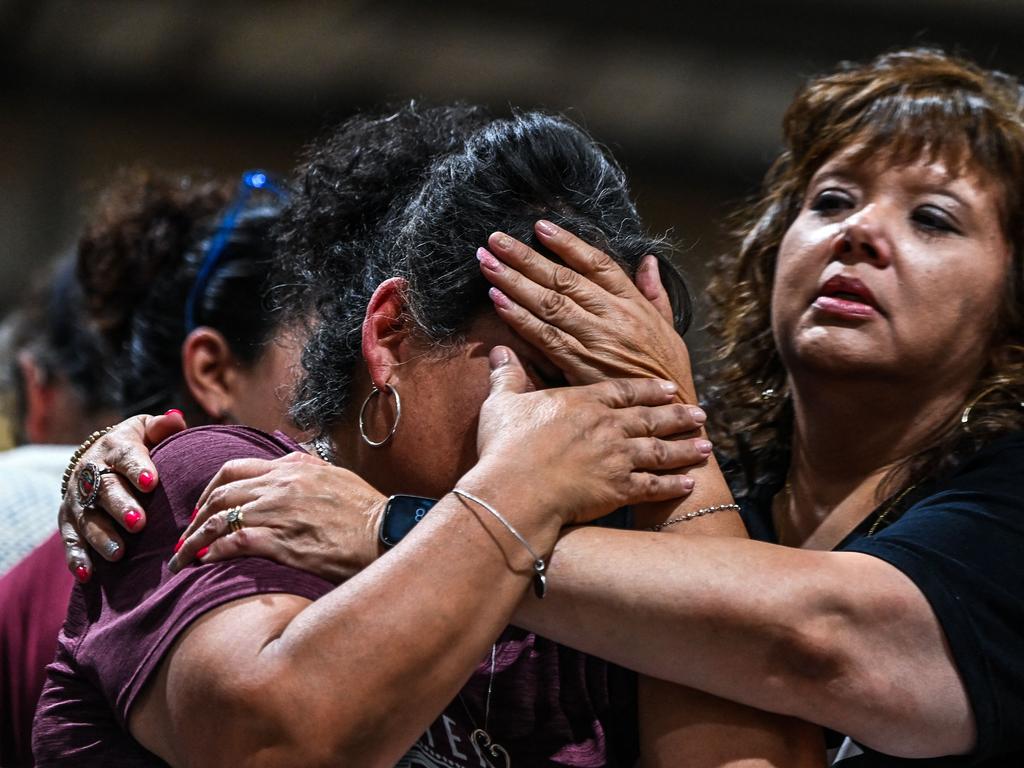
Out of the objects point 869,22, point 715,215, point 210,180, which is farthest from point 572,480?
point 715,215

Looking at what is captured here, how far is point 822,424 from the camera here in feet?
6.56

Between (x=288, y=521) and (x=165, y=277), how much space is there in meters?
1.19

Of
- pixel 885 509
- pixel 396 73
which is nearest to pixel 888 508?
pixel 885 509

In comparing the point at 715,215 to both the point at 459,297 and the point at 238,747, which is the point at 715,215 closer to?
the point at 459,297

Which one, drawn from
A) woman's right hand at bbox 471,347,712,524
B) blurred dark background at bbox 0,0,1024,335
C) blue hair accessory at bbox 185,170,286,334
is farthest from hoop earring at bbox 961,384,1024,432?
blurred dark background at bbox 0,0,1024,335

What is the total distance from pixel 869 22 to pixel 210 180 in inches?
129

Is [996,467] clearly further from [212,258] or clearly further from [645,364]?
[212,258]

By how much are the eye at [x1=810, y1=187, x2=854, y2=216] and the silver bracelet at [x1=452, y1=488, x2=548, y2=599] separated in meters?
0.85

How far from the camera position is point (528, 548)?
141cm

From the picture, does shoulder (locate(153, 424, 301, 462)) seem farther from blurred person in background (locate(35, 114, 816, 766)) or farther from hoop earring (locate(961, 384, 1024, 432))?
hoop earring (locate(961, 384, 1024, 432))

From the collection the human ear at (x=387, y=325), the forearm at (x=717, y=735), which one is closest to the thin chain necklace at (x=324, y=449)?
the human ear at (x=387, y=325)

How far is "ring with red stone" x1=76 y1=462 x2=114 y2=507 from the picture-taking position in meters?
1.63

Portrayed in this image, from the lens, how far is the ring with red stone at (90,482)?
1.63 meters

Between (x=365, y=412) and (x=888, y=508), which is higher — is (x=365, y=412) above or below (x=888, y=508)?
above
